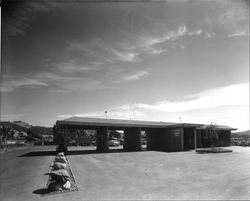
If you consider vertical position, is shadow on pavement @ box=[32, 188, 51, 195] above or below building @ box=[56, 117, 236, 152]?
below

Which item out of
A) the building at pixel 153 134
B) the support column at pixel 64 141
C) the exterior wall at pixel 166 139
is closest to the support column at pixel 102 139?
the building at pixel 153 134

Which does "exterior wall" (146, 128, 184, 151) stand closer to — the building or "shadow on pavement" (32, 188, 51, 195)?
the building

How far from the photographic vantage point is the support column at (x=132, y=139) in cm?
3569

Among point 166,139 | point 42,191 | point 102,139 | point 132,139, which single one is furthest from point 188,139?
point 42,191

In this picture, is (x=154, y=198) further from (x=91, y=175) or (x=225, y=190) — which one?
(x=91, y=175)

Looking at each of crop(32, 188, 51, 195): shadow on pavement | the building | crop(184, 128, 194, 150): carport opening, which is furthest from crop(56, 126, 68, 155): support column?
crop(32, 188, 51, 195): shadow on pavement

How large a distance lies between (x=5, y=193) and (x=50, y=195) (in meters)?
2.48

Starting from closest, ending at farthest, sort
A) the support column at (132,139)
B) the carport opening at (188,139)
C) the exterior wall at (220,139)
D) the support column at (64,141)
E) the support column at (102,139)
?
the support column at (64,141)
the support column at (102,139)
the support column at (132,139)
the carport opening at (188,139)
the exterior wall at (220,139)

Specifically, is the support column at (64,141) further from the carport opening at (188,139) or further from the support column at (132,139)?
the carport opening at (188,139)

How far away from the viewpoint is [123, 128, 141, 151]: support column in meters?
35.7

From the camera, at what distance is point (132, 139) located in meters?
36.8

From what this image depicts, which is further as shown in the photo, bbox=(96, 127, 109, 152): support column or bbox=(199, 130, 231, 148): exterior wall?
bbox=(199, 130, 231, 148): exterior wall

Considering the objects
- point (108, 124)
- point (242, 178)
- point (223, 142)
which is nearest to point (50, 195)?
point (242, 178)

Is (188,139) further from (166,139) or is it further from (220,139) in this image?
(220,139)
